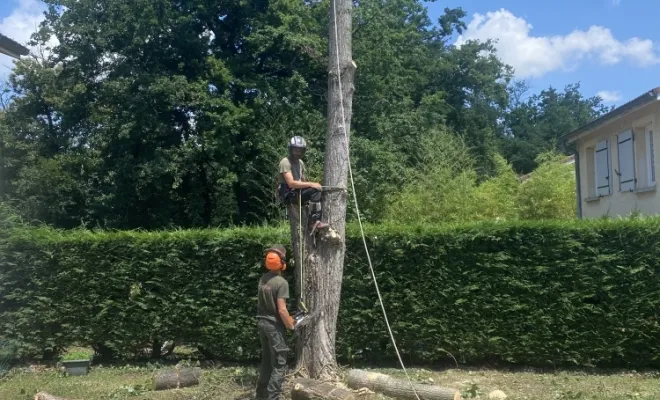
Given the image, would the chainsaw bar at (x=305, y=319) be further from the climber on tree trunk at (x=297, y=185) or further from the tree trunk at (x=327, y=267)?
the climber on tree trunk at (x=297, y=185)

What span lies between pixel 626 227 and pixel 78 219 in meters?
23.4

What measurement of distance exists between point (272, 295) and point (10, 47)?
6.10 meters

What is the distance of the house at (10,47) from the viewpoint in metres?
10.4

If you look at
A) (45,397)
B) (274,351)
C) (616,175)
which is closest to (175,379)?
(45,397)

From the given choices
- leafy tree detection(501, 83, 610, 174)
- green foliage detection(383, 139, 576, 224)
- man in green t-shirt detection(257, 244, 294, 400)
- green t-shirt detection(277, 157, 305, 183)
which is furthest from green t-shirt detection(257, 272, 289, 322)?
leafy tree detection(501, 83, 610, 174)

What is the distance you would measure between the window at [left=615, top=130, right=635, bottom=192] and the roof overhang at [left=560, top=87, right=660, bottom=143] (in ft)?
1.94

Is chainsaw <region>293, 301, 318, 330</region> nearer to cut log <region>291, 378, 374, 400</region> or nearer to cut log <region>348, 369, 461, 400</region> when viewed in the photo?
cut log <region>291, 378, 374, 400</region>

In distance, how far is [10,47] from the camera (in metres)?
10.6

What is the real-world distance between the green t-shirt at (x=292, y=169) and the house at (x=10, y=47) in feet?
16.4

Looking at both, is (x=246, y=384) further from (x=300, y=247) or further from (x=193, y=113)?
(x=193, y=113)

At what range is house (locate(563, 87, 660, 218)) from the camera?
15.1m

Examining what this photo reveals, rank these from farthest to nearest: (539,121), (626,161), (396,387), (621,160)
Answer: (539,121)
(621,160)
(626,161)
(396,387)

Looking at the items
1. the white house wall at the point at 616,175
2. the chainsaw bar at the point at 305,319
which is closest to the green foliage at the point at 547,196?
the white house wall at the point at 616,175

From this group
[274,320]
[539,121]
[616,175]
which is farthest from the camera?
[539,121]
